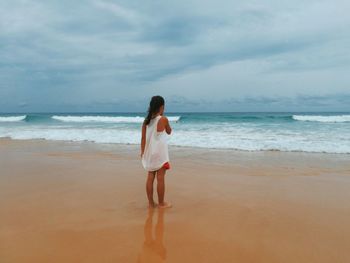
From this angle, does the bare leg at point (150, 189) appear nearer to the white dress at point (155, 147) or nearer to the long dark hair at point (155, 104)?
the white dress at point (155, 147)

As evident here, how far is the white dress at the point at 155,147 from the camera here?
422 centimetres

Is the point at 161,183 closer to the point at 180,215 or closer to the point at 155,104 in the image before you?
the point at 180,215

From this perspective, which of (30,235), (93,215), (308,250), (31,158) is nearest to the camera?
(308,250)

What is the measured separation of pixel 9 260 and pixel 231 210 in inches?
104

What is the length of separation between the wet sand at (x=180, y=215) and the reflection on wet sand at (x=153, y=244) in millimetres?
10

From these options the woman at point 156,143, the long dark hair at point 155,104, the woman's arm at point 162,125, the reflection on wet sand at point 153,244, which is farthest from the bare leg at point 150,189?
the long dark hair at point 155,104

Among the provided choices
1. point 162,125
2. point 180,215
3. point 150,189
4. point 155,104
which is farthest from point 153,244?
point 155,104

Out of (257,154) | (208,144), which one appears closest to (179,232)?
(257,154)

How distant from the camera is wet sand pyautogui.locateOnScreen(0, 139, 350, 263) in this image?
2898 millimetres

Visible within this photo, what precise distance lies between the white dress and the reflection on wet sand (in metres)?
0.75

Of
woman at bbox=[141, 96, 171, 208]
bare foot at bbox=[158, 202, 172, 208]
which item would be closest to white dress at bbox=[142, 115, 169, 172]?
woman at bbox=[141, 96, 171, 208]

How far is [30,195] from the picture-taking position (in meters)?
4.81

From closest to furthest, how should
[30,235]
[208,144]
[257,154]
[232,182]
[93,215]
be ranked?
[30,235], [93,215], [232,182], [257,154], [208,144]

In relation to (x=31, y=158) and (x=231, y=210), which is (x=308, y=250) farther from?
(x=31, y=158)
